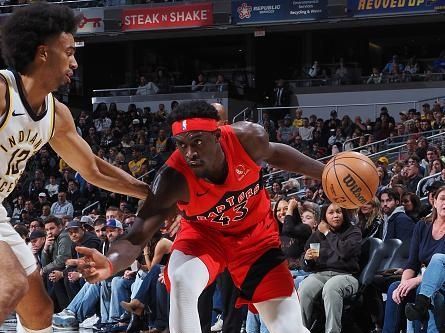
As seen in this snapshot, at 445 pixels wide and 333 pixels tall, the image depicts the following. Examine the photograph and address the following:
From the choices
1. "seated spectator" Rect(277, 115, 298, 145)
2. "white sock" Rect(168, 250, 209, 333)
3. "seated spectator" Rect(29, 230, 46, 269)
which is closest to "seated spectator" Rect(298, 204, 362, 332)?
"white sock" Rect(168, 250, 209, 333)

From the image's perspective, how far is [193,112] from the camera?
4.03m

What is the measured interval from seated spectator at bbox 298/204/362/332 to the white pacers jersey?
358cm

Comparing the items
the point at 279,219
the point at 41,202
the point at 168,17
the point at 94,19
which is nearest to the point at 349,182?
the point at 279,219

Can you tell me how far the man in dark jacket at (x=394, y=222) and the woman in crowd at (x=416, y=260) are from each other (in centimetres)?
58

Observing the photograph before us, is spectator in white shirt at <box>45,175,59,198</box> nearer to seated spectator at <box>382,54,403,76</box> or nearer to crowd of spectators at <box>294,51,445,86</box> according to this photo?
crowd of spectators at <box>294,51,445,86</box>

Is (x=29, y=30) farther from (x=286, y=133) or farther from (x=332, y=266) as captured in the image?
(x=286, y=133)

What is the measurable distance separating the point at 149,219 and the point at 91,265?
69 cm

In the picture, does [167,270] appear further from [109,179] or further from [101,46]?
[101,46]

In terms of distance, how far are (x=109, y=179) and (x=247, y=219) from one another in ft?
2.65

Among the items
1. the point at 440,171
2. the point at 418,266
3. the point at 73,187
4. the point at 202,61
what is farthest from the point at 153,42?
the point at 418,266

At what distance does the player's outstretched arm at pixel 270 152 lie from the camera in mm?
4234

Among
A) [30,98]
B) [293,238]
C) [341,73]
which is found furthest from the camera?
[341,73]

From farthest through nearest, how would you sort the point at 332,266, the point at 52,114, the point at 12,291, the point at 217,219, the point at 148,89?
the point at 148,89, the point at 332,266, the point at 217,219, the point at 52,114, the point at 12,291

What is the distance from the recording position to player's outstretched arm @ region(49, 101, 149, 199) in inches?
164
